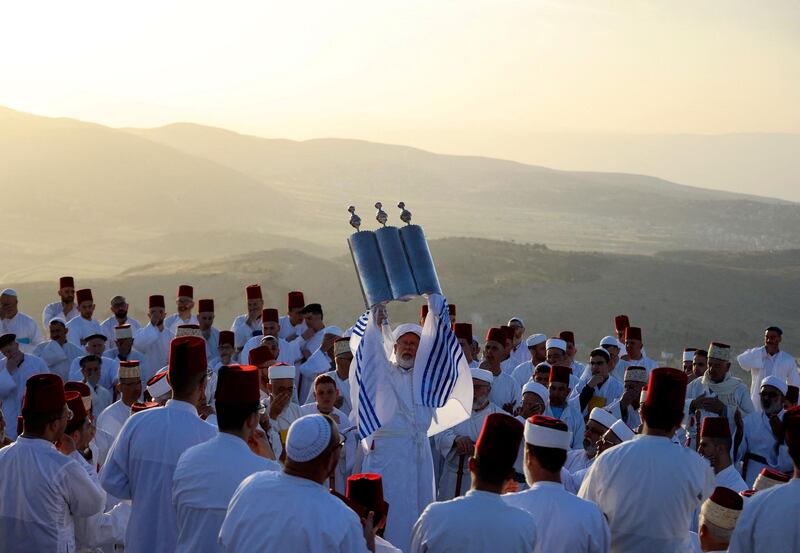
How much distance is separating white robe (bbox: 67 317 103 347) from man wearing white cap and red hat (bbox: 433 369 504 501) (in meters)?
5.88

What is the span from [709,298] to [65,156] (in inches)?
2477

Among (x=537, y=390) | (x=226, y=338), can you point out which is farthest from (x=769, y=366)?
(x=226, y=338)

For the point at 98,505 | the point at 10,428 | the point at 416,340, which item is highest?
the point at 416,340

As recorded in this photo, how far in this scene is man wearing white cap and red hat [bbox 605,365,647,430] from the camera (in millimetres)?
9555

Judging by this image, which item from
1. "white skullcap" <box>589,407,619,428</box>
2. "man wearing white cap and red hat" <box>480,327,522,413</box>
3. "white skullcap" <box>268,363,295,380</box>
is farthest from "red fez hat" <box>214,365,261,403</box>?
"man wearing white cap and red hat" <box>480,327,522,413</box>

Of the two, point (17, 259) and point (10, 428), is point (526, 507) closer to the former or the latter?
point (10, 428)

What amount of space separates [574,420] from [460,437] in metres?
1.28

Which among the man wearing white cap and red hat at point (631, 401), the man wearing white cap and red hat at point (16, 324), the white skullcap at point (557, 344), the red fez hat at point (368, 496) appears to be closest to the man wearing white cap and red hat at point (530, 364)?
the white skullcap at point (557, 344)

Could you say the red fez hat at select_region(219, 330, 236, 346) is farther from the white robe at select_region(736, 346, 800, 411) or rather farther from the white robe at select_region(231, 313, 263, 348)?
the white robe at select_region(736, 346, 800, 411)

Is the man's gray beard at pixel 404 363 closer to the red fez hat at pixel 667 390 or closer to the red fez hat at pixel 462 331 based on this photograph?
the red fez hat at pixel 462 331

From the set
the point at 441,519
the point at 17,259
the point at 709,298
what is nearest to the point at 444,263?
the point at 709,298

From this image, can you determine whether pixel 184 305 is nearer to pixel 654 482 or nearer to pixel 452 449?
pixel 452 449

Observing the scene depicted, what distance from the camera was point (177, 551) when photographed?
16.7 feet

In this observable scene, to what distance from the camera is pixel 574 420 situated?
9.61 metres
